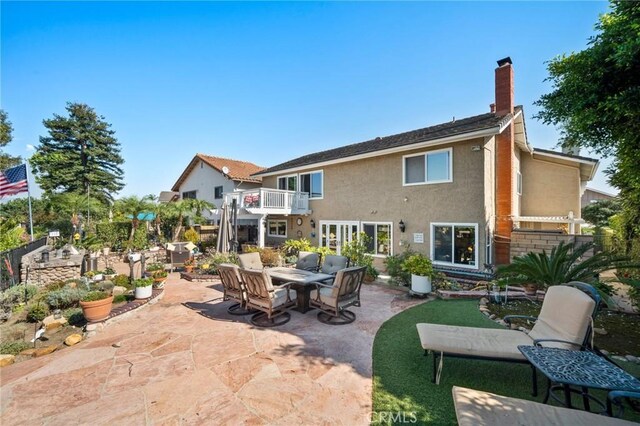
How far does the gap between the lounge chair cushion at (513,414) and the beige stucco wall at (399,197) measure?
8.27m

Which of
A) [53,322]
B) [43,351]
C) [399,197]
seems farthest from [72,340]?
[399,197]

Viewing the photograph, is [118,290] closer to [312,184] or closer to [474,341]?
[474,341]

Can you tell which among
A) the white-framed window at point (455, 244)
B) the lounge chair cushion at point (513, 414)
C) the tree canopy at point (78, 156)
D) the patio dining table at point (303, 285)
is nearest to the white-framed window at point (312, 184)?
the white-framed window at point (455, 244)

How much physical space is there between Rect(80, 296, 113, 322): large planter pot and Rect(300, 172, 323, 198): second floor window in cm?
1121

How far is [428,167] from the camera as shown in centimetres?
1131

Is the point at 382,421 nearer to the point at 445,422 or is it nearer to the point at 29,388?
the point at 445,422

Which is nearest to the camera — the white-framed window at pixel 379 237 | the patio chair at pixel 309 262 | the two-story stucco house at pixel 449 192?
the patio chair at pixel 309 262

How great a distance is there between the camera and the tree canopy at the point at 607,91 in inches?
173

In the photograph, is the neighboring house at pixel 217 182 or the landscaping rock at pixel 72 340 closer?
the landscaping rock at pixel 72 340

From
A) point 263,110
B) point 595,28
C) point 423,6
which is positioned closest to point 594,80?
point 595,28

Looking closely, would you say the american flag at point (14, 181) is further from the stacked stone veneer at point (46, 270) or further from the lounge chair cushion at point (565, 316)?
the lounge chair cushion at point (565, 316)

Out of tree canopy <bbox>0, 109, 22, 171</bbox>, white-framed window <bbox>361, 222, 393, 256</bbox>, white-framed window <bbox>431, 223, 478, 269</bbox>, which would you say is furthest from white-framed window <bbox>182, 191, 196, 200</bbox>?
white-framed window <bbox>431, 223, 478, 269</bbox>

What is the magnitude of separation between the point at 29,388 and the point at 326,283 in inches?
216

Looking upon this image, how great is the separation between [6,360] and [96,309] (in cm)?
138
